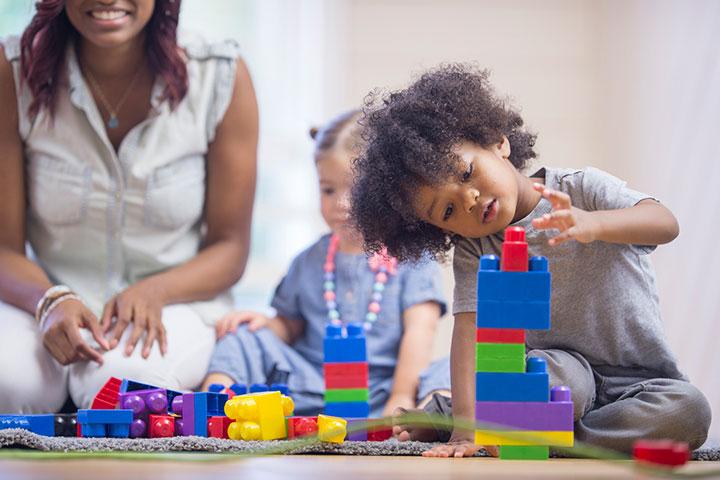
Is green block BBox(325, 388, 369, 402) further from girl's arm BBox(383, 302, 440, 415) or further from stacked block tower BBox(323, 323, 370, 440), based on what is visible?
girl's arm BBox(383, 302, 440, 415)

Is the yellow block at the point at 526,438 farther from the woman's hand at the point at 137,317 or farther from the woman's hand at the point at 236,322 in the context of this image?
the woman's hand at the point at 236,322

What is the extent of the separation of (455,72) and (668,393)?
21.1 inches

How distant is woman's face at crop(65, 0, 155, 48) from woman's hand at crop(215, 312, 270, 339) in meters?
0.57

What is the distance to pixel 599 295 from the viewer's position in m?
1.37

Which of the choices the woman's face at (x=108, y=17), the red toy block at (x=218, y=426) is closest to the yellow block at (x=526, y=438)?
the red toy block at (x=218, y=426)

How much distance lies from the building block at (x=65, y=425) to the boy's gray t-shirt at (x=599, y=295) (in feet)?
1.92

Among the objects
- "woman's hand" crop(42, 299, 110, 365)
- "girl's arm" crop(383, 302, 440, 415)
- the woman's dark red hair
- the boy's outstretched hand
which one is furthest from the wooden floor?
the woman's dark red hair

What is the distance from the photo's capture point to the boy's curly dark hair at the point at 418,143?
51.5 inches

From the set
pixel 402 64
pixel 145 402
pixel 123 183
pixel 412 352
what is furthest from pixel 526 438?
pixel 402 64

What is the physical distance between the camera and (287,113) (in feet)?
9.61

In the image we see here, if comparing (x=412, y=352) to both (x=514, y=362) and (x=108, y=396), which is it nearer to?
(x=108, y=396)

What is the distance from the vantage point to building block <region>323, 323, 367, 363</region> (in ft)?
5.05

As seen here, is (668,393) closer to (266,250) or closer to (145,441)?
Answer: (145,441)

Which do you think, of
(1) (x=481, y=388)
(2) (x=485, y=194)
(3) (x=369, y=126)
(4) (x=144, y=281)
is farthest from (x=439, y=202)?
(4) (x=144, y=281)
